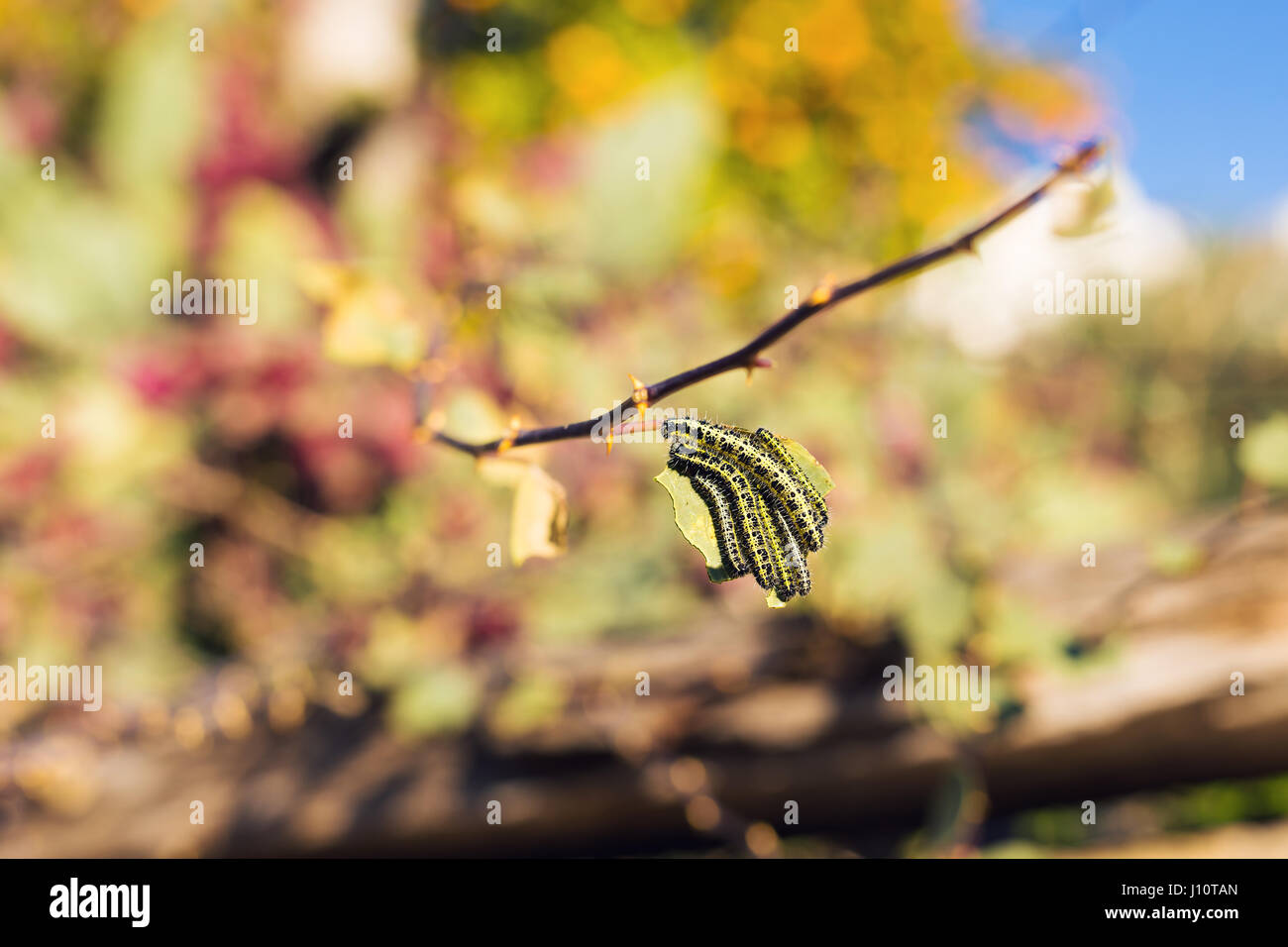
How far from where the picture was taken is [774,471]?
1.18 feet

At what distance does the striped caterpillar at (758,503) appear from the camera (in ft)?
1.17

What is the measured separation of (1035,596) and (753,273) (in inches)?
38.3

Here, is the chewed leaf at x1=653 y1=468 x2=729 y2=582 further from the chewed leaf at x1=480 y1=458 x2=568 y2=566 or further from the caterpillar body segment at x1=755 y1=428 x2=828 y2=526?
the chewed leaf at x1=480 y1=458 x2=568 y2=566

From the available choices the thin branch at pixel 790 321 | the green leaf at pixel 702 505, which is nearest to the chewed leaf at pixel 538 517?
the thin branch at pixel 790 321

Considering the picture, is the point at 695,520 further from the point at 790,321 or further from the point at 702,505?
the point at 790,321

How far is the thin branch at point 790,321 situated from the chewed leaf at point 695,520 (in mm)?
47

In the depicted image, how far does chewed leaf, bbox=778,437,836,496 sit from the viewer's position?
37 centimetres

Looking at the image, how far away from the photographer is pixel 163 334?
189 centimetres

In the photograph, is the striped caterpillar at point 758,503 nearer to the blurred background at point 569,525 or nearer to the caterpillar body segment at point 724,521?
the caterpillar body segment at point 724,521

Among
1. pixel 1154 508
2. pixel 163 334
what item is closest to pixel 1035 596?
pixel 1154 508

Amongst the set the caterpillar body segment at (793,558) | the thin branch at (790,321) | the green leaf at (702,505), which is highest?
the thin branch at (790,321)

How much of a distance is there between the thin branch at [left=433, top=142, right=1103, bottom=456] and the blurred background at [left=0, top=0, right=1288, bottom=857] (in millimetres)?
245

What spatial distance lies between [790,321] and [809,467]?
0.28ft

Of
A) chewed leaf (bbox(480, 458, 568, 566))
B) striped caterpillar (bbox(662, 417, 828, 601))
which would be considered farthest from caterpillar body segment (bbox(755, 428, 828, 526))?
chewed leaf (bbox(480, 458, 568, 566))
